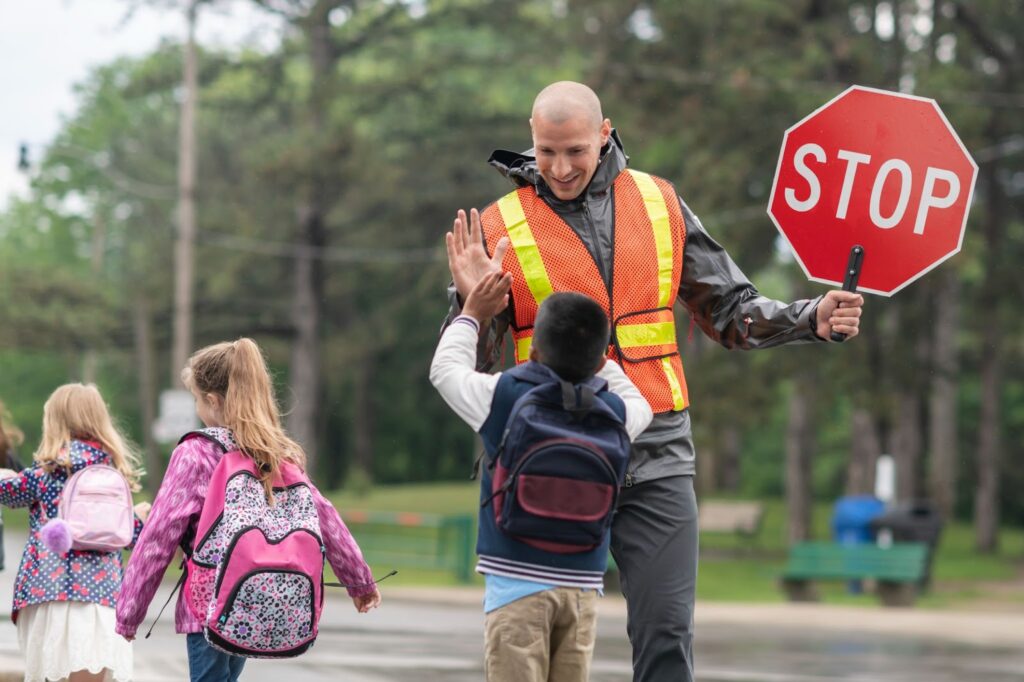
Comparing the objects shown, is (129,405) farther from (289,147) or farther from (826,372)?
(826,372)

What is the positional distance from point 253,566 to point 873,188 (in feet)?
7.03

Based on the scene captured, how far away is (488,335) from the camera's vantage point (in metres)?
5.03

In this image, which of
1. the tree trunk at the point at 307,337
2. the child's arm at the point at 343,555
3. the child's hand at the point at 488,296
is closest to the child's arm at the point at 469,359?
the child's hand at the point at 488,296

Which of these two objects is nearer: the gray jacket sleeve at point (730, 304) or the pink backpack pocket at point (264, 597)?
the gray jacket sleeve at point (730, 304)

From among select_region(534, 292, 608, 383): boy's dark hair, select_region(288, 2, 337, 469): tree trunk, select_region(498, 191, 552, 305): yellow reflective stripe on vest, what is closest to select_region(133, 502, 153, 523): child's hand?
select_region(498, 191, 552, 305): yellow reflective stripe on vest

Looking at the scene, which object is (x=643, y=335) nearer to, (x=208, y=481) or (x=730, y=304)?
(x=730, y=304)

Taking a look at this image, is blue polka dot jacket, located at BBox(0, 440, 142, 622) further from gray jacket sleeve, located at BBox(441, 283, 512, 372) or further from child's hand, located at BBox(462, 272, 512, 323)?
child's hand, located at BBox(462, 272, 512, 323)

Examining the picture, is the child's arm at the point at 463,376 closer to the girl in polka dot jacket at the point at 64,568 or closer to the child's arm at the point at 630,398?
the child's arm at the point at 630,398

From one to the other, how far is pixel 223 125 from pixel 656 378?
4378cm

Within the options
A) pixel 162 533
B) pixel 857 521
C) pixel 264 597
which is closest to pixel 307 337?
pixel 857 521

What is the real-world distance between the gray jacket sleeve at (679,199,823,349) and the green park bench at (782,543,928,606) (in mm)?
14798

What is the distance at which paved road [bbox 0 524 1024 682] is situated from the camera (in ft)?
34.5

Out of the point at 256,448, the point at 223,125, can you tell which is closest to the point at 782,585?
the point at 256,448

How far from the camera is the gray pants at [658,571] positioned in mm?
4887
